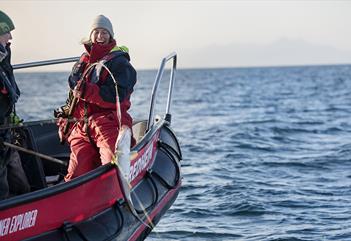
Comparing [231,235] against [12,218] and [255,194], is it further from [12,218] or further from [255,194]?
[12,218]

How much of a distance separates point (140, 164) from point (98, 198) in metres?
0.84

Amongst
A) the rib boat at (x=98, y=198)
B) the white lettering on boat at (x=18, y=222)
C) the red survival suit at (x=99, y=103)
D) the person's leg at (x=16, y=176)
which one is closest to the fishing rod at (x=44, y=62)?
the rib boat at (x=98, y=198)

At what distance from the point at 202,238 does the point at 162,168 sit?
94 cm

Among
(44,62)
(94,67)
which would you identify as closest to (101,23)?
(94,67)

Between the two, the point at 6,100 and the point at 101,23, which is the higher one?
the point at 101,23

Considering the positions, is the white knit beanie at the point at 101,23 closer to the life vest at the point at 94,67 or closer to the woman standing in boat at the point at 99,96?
the woman standing in boat at the point at 99,96

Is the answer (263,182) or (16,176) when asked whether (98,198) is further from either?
(263,182)

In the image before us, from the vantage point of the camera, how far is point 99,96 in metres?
5.32

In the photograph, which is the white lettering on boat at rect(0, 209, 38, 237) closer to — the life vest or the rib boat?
the rib boat

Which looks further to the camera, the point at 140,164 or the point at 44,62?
the point at 44,62

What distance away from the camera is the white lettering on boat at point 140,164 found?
544 cm

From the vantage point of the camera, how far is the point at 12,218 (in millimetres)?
4230

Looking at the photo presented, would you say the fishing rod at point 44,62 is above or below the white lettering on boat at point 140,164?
above

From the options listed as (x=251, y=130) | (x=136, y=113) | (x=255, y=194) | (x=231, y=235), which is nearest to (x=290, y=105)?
(x=136, y=113)
